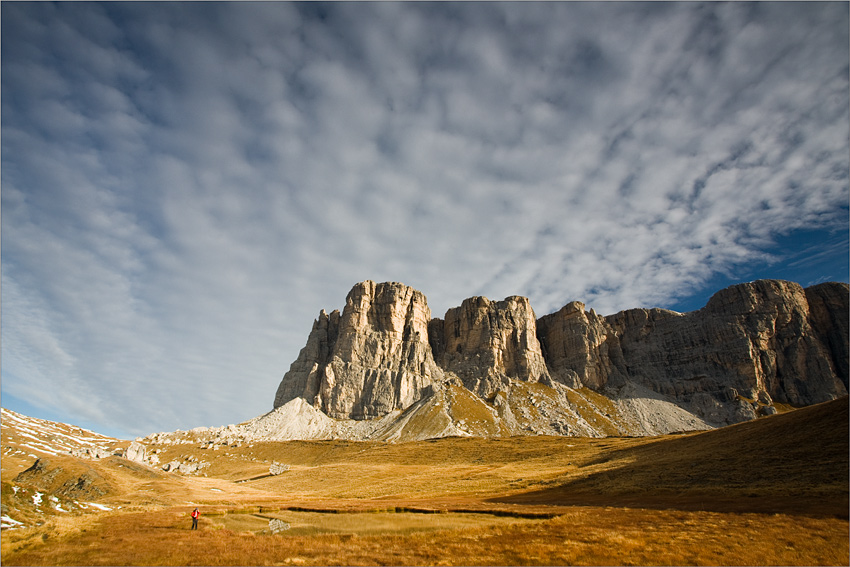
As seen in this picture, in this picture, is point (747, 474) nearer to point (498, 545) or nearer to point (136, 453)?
point (498, 545)

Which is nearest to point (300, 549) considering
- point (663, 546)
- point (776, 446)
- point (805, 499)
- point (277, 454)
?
point (663, 546)

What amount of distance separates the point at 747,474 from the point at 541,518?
30.0 m

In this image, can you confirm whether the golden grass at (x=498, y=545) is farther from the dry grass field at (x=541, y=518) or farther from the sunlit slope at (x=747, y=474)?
the sunlit slope at (x=747, y=474)

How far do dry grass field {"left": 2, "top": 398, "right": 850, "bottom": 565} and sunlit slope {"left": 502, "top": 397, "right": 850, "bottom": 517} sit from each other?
0.72 feet

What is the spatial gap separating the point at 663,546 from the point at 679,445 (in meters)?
71.6

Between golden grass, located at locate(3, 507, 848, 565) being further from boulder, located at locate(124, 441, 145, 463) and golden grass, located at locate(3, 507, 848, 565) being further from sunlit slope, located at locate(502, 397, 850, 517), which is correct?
boulder, located at locate(124, 441, 145, 463)

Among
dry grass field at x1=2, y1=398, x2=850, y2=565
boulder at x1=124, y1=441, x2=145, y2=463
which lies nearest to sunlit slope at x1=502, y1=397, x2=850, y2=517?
dry grass field at x1=2, y1=398, x2=850, y2=565

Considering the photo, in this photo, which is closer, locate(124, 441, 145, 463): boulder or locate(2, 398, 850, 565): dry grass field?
locate(2, 398, 850, 565): dry grass field

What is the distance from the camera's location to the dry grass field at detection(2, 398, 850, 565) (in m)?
22.9

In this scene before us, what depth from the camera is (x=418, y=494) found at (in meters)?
71.9

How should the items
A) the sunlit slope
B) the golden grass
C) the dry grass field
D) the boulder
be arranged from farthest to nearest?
the boulder < the sunlit slope < the dry grass field < the golden grass

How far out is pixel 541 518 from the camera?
38438 millimetres

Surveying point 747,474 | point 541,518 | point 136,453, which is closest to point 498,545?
point 541,518

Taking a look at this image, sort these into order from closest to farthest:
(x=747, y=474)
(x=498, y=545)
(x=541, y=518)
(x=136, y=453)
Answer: (x=498, y=545) → (x=541, y=518) → (x=747, y=474) → (x=136, y=453)
